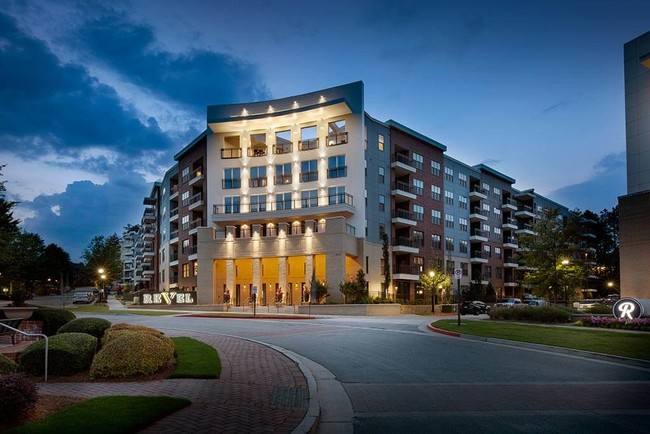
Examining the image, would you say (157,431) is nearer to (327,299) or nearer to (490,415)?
(490,415)

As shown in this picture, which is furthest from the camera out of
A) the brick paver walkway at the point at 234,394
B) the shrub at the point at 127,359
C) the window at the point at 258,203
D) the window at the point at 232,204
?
the window at the point at 232,204

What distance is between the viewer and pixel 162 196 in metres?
88.2

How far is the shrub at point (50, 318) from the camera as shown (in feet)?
64.5

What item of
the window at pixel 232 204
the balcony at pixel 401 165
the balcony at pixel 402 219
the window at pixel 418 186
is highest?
the balcony at pixel 401 165

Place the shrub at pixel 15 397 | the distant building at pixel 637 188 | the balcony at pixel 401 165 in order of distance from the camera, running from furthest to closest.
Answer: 1. the balcony at pixel 401 165
2. the distant building at pixel 637 188
3. the shrub at pixel 15 397

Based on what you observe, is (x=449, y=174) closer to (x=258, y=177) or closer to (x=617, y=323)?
(x=258, y=177)


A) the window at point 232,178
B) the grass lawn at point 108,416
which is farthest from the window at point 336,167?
the grass lawn at point 108,416

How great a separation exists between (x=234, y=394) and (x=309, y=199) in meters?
47.0

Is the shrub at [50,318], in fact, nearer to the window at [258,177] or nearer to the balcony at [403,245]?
the window at [258,177]

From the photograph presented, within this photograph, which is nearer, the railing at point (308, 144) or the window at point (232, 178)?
the railing at point (308, 144)

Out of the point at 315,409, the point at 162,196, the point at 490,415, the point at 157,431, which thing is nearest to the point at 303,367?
the point at 315,409

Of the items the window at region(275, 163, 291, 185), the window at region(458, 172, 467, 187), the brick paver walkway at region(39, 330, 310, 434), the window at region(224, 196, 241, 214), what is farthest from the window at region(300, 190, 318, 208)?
the brick paver walkway at region(39, 330, 310, 434)

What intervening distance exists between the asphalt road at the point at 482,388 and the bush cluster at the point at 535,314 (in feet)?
44.2

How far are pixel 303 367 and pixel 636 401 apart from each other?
707 cm
